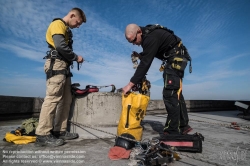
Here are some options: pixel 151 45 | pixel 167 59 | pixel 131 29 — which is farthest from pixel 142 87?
pixel 131 29

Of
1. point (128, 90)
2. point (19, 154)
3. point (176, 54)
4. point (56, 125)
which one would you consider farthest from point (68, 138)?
point (176, 54)

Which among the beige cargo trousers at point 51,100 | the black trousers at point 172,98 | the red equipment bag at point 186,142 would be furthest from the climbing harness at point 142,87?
the beige cargo trousers at point 51,100

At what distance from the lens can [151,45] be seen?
2.59 m

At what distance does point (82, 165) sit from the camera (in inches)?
70.7

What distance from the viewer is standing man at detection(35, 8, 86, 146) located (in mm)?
2570

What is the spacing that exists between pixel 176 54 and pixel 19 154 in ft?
9.12

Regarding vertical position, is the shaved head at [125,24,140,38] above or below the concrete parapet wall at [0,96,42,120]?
above

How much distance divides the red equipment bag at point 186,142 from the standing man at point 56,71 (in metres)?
1.66

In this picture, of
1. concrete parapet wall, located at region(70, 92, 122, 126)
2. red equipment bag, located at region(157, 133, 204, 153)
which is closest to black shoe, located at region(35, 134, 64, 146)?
concrete parapet wall, located at region(70, 92, 122, 126)

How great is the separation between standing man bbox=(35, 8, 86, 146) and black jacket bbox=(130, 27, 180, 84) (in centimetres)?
116

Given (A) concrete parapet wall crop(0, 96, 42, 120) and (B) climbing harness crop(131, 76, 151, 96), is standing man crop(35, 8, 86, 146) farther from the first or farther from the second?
(A) concrete parapet wall crop(0, 96, 42, 120)

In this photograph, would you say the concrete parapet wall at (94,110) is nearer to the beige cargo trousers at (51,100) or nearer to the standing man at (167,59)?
the beige cargo trousers at (51,100)

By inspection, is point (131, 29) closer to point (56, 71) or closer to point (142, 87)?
point (142, 87)

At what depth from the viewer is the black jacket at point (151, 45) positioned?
2.57 metres
